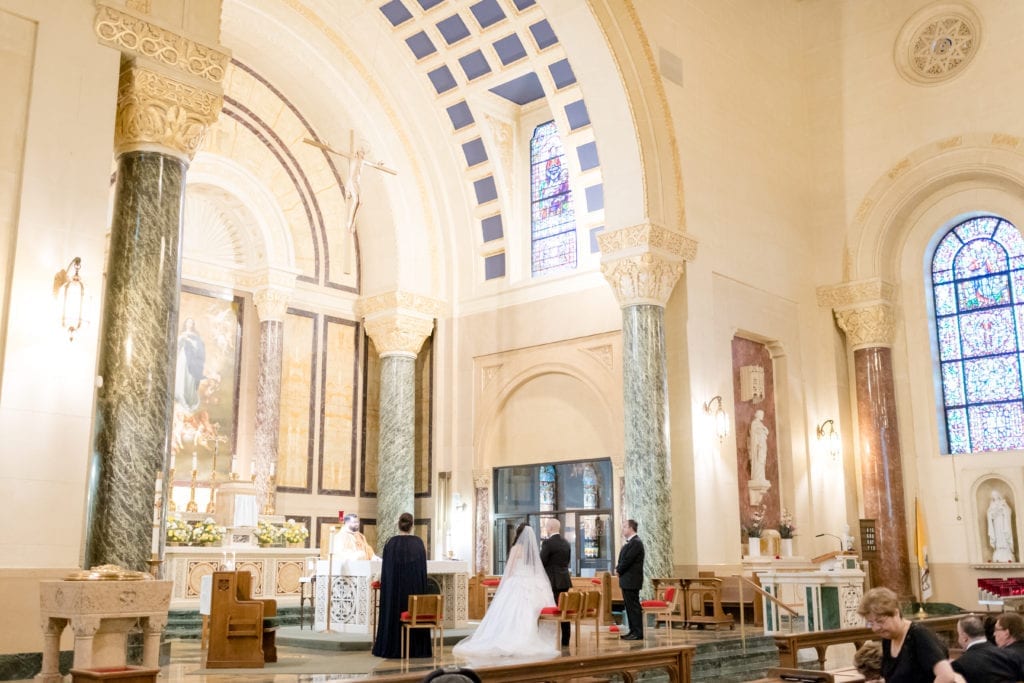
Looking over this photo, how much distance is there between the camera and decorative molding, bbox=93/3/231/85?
10117mm

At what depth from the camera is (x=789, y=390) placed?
1969 cm

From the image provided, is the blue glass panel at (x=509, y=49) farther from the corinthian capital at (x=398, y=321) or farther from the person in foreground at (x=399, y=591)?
the person in foreground at (x=399, y=591)

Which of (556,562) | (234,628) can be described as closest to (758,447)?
(556,562)

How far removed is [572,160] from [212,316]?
807 centimetres

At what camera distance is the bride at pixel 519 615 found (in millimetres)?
11383

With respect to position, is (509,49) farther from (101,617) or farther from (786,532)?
(101,617)

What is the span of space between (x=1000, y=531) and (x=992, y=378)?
3.05m

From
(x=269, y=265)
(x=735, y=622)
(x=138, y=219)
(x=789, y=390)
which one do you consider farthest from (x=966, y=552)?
(x=138, y=219)

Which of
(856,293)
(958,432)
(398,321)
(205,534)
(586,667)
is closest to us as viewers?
(586,667)

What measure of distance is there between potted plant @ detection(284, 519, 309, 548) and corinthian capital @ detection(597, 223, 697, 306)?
7.40 meters

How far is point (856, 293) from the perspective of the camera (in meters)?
20.4

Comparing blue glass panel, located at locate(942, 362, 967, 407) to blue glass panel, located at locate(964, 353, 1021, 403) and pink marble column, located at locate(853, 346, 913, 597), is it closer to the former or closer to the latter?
blue glass panel, located at locate(964, 353, 1021, 403)

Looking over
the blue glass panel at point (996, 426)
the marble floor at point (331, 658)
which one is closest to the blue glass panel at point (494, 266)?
the marble floor at point (331, 658)

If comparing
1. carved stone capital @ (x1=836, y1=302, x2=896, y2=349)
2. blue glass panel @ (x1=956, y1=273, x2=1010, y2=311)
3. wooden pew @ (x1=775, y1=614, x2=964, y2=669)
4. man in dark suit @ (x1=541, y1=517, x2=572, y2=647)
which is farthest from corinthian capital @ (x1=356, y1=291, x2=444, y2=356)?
wooden pew @ (x1=775, y1=614, x2=964, y2=669)
